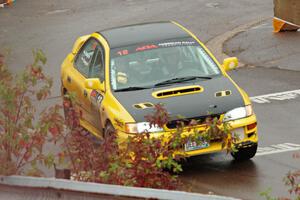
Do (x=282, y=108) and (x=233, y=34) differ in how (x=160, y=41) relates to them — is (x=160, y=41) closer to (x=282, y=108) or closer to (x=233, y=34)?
(x=282, y=108)

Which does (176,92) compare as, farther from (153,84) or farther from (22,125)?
(22,125)

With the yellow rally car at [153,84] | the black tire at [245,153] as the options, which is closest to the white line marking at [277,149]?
the black tire at [245,153]

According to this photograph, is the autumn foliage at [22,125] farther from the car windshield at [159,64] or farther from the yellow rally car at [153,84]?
the car windshield at [159,64]

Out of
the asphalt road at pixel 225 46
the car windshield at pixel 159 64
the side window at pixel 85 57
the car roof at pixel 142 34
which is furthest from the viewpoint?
the side window at pixel 85 57

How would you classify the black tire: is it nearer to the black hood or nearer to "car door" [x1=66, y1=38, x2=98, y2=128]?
the black hood

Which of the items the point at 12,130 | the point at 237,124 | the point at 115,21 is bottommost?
the point at 115,21

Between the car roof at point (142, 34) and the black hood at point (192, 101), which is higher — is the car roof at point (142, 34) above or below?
above

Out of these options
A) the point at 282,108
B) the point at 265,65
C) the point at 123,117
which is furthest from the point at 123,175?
the point at 265,65

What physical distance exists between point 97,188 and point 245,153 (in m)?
5.07

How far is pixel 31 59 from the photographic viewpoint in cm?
2370

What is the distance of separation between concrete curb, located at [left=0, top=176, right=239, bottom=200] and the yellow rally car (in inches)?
126

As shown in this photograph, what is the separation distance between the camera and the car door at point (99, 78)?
13672 millimetres

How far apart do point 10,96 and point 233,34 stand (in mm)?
15086

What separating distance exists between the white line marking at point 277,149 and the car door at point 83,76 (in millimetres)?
2353
